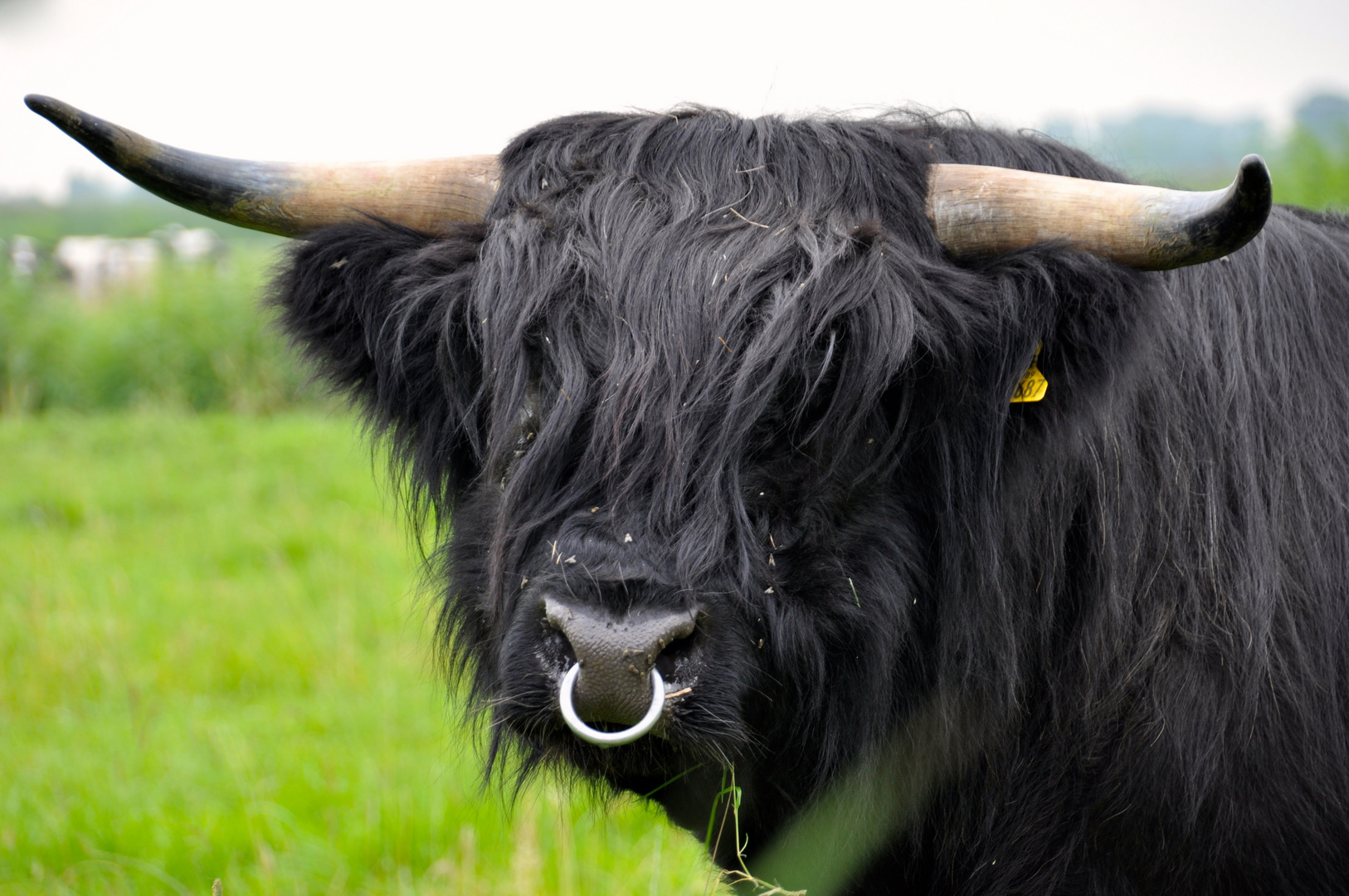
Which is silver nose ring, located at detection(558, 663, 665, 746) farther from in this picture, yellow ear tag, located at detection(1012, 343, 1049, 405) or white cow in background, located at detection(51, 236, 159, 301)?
white cow in background, located at detection(51, 236, 159, 301)

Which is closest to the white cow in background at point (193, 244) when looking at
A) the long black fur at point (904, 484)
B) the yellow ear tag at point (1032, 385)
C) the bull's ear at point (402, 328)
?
the bull's ear at point (402, 328)

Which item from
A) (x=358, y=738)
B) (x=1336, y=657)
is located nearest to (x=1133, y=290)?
(x=1336, y=657)

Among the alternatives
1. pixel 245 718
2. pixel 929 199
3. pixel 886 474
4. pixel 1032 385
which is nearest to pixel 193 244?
pixel 245 718

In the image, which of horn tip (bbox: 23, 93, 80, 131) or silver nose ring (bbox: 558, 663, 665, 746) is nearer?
silver nose ring (bbox: 558, 663, 665, 746)


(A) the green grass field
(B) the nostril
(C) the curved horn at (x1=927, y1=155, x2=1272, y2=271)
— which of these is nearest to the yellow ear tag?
(C) the curved horn at (x1=927, y1=155, x2=1272, y2=271)

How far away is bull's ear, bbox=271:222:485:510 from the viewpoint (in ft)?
8.82

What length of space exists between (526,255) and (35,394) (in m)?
12.7

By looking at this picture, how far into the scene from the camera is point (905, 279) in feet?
7.86

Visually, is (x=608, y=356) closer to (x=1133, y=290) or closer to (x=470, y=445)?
(x=470, y=445)

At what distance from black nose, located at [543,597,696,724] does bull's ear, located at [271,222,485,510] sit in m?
0.85

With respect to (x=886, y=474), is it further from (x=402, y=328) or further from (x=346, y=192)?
(x=346, y=192)

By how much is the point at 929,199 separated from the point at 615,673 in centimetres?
132

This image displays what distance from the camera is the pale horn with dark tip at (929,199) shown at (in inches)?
84.0

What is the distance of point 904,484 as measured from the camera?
2.55 m
